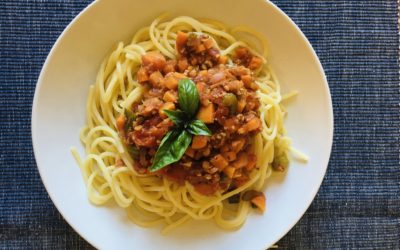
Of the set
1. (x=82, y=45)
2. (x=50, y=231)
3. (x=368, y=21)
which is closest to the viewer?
(x=82, y=45)

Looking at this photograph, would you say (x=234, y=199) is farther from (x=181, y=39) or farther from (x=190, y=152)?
(x=181, y=39)

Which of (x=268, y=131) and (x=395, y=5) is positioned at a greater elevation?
(x=395, y=5)

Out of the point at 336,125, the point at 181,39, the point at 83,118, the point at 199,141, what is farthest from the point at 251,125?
the point at 83,118

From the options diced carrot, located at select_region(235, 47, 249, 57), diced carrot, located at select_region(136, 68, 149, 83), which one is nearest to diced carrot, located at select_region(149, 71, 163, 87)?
diced carrot, located at select_region(136, 68, 149, 83)

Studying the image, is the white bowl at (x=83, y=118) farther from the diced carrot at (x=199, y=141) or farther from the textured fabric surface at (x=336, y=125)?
the diced carrot at (x=199, y=141)

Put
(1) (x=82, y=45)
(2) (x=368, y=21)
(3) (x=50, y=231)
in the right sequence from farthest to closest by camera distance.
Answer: (2) (x=368, y=21) < (3) (x=50, y=231) < (1) (x=82, y=45)

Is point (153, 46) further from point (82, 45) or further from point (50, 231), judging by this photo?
point (50, 231)

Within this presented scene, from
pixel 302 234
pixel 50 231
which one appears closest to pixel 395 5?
pixel 302 234
